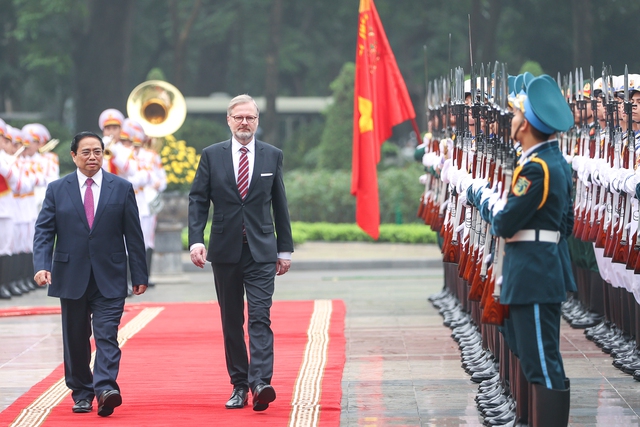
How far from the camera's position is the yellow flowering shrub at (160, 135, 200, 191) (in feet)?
57.1

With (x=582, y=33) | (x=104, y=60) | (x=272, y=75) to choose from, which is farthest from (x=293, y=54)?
(x=104, y=60)

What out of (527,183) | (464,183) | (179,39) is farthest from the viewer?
(179,39)

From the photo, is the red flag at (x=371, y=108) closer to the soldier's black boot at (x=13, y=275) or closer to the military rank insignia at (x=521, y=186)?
the soldier's black boot at (x=13, y=275)

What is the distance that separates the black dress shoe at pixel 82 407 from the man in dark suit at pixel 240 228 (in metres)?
0.84

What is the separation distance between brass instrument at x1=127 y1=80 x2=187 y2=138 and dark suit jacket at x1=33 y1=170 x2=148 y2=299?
9047 mm

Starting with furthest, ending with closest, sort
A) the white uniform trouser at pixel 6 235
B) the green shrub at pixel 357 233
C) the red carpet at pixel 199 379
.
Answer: the green shrub at pixel 357 233, the white uniform trouser at pixel 6 235, the red carpet at pixel 199 379

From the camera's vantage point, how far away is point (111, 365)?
762 centimetres

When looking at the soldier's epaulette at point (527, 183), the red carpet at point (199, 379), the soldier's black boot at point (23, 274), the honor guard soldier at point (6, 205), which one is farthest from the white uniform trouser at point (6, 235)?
the soldier's epaulette at point (527, 183)

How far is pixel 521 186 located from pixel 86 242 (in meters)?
2.96

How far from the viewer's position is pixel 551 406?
6168 millimetres

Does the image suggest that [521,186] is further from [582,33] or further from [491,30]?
[491,30]

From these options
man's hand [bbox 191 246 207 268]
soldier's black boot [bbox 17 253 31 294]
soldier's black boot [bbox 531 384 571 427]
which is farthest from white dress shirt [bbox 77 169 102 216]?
soldier's black boot [bbox 17 253 31 294]

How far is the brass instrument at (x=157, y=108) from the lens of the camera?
669 inches

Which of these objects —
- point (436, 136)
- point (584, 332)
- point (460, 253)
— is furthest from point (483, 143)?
point (436, 136)
